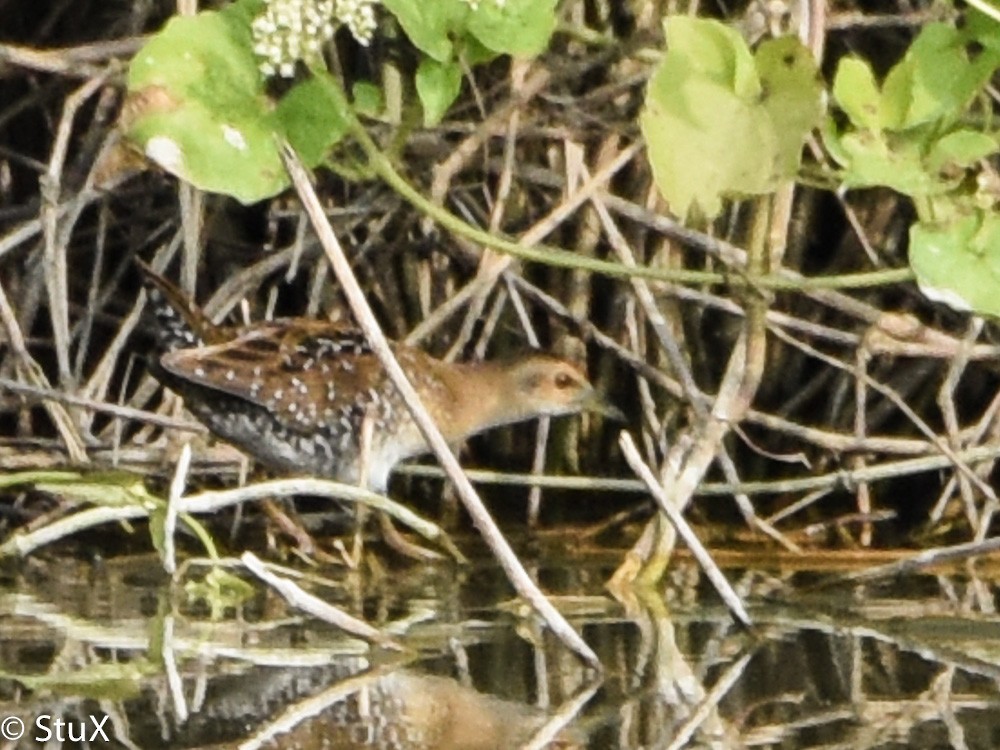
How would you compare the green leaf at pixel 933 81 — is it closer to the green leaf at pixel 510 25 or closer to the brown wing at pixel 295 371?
the green leaf at pixel 510 25

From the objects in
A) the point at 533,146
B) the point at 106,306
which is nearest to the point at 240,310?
the point at 106,306

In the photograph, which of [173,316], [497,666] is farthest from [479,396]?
[497,666]

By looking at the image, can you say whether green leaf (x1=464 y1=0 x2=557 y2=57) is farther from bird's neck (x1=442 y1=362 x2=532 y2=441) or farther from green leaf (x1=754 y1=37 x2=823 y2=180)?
bird's neck (x1=442 y1=362 x2=532 y2=441)

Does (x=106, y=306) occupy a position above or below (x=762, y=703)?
above

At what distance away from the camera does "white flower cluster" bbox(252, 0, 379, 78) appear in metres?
3.09

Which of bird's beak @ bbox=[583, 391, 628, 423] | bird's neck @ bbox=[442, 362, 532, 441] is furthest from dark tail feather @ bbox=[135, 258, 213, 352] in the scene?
bird's beak @ bbox=[583, 391, 628, 423]

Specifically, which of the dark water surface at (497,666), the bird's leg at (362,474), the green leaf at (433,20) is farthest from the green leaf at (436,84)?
the bird's leg at (362,474)

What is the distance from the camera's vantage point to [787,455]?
4.45 meters

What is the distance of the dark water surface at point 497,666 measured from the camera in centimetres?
294

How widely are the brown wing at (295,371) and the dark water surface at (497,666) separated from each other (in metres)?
0.45

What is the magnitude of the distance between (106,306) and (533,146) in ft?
3.11

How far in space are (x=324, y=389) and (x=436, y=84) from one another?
1405mm

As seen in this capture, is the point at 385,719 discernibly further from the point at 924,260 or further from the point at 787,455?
the point at 787,455

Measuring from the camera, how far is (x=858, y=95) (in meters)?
3.18
